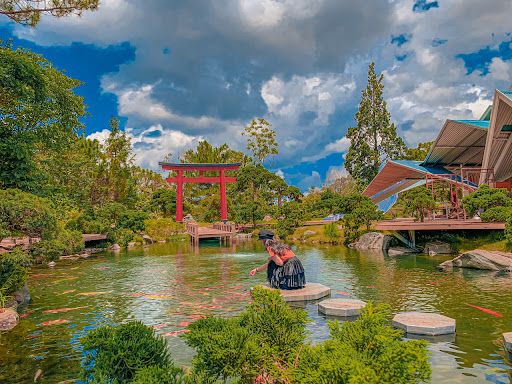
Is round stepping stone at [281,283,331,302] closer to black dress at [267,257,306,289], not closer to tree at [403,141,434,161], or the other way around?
black dress at [267,257,306,289]

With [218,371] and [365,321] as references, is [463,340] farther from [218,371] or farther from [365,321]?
[218,371]

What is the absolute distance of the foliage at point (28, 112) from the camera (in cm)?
1003

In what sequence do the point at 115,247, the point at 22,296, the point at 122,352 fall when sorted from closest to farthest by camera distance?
1. the point at 122,352
2. the point at 22,296
3. the point at 115,247

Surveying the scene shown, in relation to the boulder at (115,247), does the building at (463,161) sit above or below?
above

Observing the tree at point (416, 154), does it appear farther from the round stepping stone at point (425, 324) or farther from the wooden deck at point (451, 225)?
the round stepping stone at point (425, 324)

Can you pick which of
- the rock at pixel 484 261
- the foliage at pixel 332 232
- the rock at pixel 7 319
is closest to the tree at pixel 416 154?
the foliage at pixel 332 232

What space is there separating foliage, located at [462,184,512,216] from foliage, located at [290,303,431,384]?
1904 centimetres

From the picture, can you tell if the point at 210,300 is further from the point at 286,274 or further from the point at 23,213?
the point at 23,213

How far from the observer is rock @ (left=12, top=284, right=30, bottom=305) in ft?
36.6

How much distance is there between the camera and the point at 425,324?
7559 millimetres

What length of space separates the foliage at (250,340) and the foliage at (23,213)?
614 cm

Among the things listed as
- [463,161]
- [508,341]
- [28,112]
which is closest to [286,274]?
[508,341]

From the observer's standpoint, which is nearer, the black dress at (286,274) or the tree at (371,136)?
the black dress at (286,274)

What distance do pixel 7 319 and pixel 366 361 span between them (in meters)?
8.81
